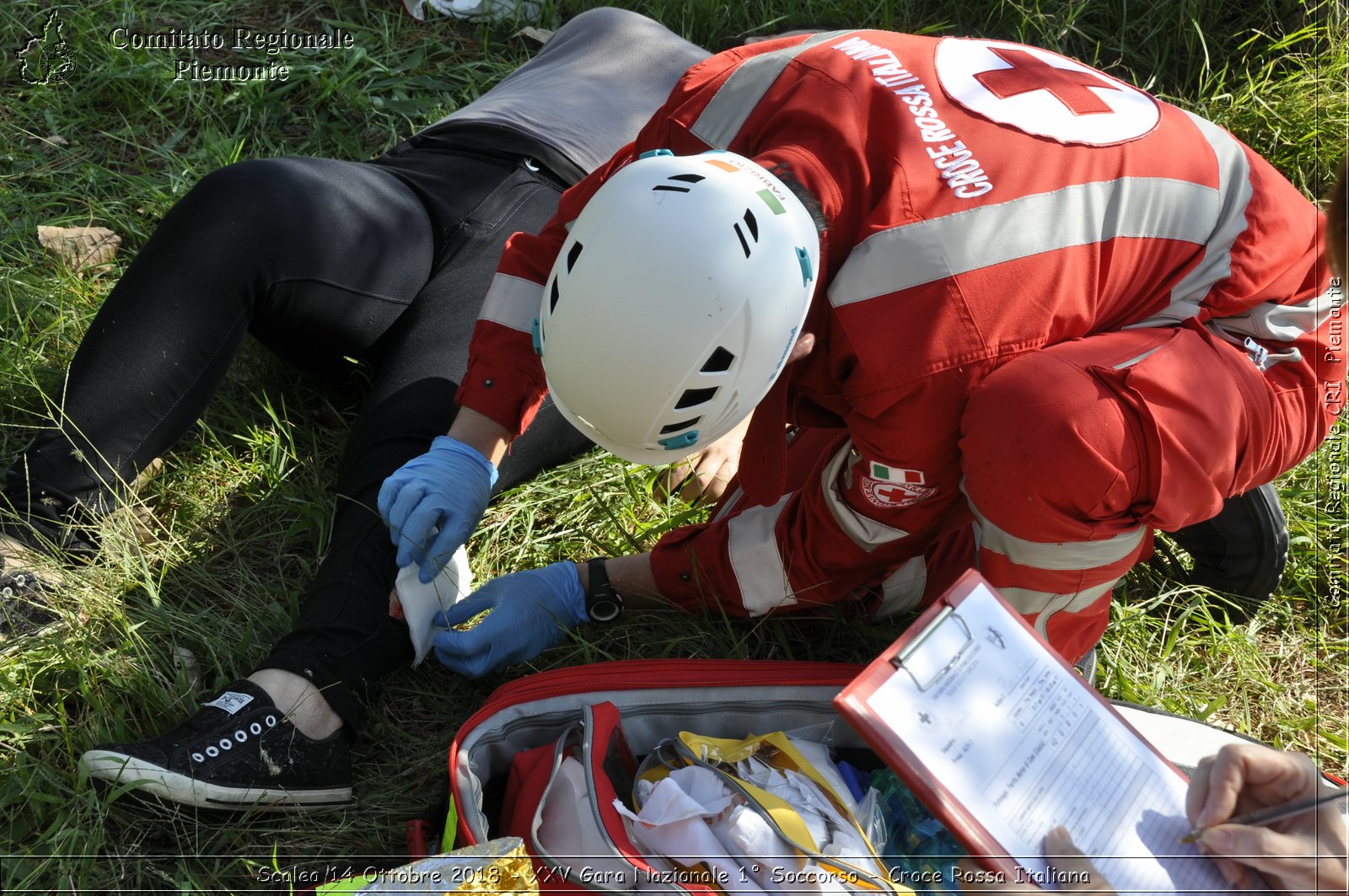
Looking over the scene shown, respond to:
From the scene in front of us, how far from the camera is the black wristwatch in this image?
2393mm

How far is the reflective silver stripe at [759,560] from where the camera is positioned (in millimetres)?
2283

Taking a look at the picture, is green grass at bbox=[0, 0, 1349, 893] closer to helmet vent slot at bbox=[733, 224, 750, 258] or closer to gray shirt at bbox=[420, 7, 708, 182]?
gray shirt at bbox=[420, 7, 708, 182]

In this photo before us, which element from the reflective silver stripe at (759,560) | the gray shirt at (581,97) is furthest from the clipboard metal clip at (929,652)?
the gray shirt at (581,97)

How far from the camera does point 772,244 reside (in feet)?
5.38

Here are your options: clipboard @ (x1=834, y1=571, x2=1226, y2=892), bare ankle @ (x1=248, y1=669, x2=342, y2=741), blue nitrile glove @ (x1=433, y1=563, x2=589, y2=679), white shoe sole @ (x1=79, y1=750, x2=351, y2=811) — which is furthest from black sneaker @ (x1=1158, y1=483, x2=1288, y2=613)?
white shoe sole @ (x1=79, y1=750, x2=351, y2=811)

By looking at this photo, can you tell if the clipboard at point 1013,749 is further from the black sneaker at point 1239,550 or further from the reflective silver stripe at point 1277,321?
the black sneaker at point 1239,550

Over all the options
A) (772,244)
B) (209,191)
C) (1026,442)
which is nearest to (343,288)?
(209,191)

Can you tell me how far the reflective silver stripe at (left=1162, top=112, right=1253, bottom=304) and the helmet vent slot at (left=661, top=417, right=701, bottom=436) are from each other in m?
0.92

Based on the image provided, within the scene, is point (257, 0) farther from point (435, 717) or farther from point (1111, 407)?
point (1111, 407)

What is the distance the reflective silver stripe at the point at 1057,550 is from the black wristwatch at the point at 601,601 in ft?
2.87

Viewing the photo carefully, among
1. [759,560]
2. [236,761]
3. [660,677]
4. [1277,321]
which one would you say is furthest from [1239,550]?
[236,761]

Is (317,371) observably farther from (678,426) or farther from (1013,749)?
(1013,749)

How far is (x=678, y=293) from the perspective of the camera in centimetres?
161

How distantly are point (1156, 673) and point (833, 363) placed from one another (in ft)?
3.94
